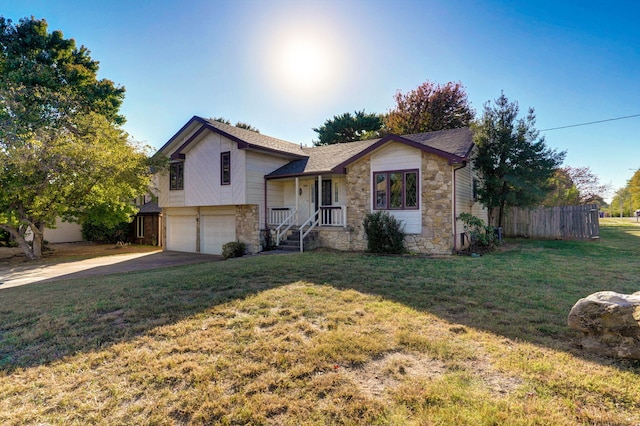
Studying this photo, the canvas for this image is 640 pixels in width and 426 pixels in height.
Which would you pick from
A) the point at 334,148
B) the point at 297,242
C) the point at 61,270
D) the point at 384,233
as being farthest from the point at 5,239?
the point at 384,233

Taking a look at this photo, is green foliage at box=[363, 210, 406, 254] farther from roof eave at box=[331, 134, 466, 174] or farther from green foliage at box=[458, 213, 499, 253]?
green foliage at box=[458, 213, 499, 253]

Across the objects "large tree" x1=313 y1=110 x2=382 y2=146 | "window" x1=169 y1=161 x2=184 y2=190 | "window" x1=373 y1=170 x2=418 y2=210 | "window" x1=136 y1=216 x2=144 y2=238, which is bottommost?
"window" x1=136 y1=216 x2=144 y2=238

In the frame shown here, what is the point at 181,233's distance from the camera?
1723 centimetres

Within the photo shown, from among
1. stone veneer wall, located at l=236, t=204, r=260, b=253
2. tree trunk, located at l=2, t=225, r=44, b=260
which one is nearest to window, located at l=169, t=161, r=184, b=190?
stone veneer wall, located at l=236, t=204, r=260, b=253

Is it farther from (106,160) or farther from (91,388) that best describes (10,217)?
(91,388)

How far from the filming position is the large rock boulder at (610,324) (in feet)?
10.3

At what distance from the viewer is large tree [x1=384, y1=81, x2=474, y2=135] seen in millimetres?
24453

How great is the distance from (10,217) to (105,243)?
9.19 meters

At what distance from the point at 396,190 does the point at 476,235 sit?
361cm

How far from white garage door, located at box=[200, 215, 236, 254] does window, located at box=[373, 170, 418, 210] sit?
709 centimetres

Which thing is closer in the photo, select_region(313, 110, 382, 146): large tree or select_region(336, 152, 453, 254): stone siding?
select_region(336, 152, 453, 254): stone siding

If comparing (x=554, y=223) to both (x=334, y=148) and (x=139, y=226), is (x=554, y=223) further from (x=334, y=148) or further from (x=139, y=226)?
(x=139, y=226)

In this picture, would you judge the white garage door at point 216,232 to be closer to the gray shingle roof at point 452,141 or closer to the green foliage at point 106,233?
the green foliage at point 106,233

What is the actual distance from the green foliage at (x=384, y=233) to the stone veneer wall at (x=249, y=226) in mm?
5108
